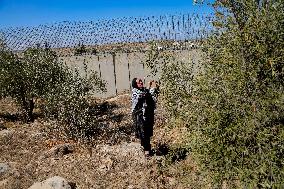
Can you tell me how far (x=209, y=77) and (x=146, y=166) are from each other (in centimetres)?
569

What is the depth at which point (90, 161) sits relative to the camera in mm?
15062

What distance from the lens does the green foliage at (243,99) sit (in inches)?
328

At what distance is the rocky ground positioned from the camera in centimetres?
1352

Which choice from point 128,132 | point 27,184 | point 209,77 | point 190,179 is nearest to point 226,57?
point 209,77

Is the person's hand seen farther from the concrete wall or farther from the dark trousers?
the concrete wall

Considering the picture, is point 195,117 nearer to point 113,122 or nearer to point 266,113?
point 266,113

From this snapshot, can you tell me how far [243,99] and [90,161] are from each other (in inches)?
298

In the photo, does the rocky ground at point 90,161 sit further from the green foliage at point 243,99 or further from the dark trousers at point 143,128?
the green foliage at point 243,99

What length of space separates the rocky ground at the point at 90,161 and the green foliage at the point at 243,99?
1.87m

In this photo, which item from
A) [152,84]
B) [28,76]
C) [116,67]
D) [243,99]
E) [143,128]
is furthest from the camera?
[116,67]

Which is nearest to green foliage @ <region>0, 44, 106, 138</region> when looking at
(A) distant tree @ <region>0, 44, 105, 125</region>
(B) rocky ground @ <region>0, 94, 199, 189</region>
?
(A) distant tree @ <region>0, 44, 105, 125</region>

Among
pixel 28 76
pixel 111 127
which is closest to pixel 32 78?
pixel 28 76

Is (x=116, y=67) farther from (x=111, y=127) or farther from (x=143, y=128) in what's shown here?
(x=143, y=128)

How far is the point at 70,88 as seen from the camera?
66.2 ft
